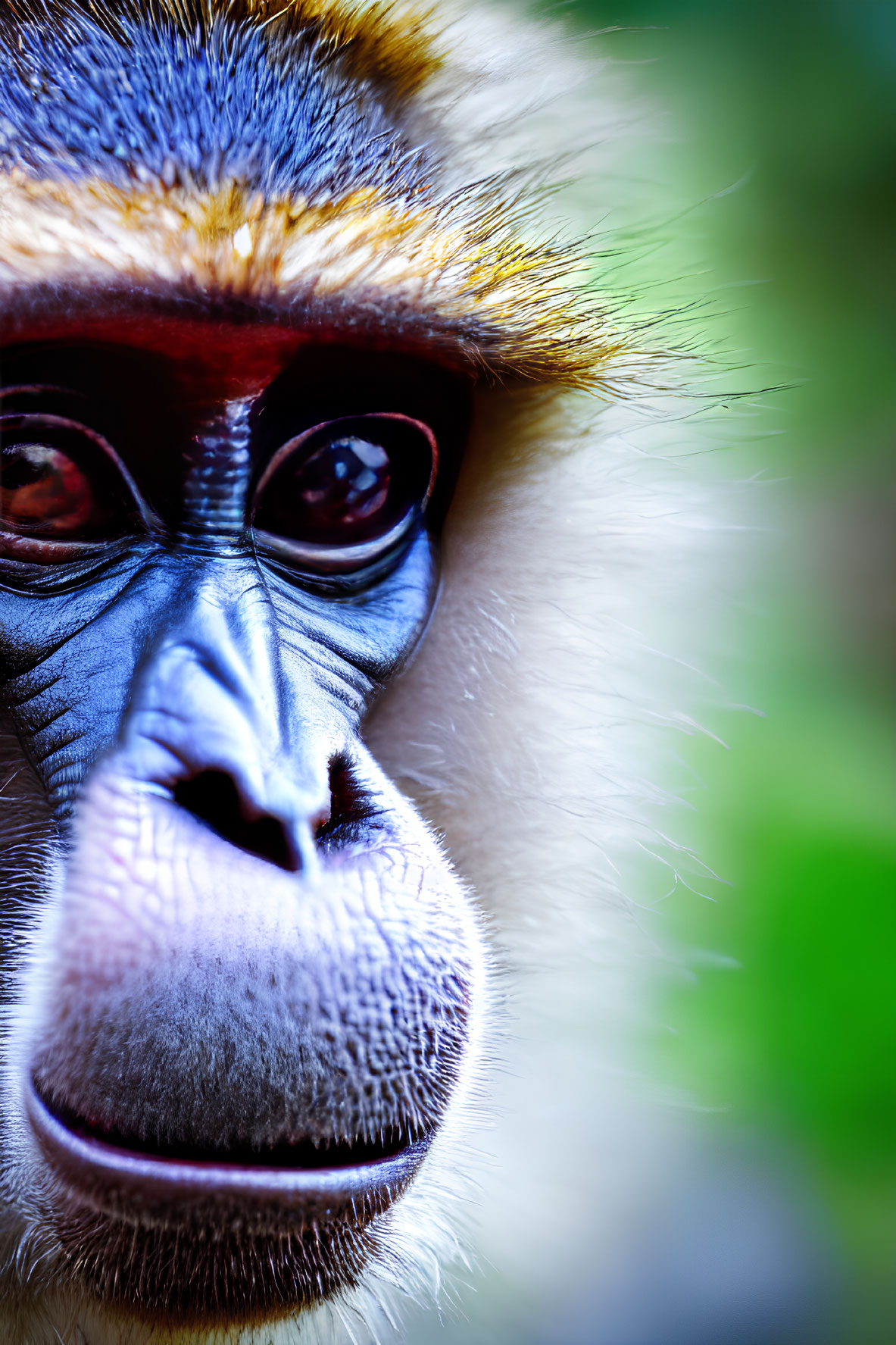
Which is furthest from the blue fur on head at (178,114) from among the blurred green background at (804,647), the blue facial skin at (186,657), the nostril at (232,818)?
the blurred green background at (804,647)

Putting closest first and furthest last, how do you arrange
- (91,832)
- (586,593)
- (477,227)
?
(91,832), (477,227), (586,593)

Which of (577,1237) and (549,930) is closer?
(549,930)

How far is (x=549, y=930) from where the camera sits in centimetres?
110

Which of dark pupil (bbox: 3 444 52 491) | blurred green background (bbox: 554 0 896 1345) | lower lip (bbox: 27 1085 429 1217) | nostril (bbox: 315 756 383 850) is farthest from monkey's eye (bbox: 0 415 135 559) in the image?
blurred green background (bbox: 554 0 896 1345)

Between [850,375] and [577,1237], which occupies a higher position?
[850,375]

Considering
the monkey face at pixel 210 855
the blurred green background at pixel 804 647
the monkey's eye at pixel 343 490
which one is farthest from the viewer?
the blurred green background at pixel 804 647

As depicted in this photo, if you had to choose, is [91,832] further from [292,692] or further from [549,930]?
[549,930]

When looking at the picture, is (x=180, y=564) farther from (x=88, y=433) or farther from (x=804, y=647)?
(x=804, y=647)

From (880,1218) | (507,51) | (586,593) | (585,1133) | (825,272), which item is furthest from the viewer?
(825,272)

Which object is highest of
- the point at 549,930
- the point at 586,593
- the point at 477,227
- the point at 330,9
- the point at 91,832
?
the point at 330,9

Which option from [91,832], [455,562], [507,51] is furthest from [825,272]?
[91,832]

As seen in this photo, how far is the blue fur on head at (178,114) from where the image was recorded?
682 mm

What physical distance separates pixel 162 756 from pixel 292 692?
10 centimetres

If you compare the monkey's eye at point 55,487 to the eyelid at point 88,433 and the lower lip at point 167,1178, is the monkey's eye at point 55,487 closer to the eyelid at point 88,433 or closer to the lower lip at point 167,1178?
the eyelid at point 88,433
